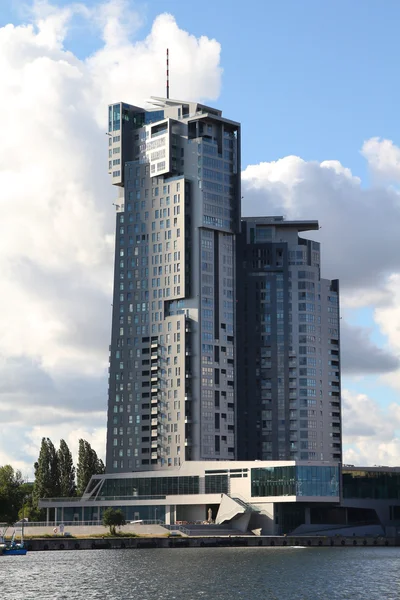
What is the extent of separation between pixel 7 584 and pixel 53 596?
18.1m

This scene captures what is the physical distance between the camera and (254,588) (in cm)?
13738

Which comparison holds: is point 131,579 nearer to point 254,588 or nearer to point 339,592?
point 254,588

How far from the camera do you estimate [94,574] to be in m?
157

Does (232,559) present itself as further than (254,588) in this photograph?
Yes

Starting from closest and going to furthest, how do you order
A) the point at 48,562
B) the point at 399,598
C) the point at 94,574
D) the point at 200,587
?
the point at 399,598 → the point at 200,587 → the point at 94,574 → the point at 48,562

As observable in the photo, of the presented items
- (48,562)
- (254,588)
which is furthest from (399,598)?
(48,562)

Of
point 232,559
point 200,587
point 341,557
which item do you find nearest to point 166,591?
point 200,587

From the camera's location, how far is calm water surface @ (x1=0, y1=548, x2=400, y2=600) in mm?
130500

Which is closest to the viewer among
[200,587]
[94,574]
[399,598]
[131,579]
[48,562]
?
[399,598]

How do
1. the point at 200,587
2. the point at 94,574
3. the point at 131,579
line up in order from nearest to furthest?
the point at 200,587 < the point at 131,579 < the point at 94,574

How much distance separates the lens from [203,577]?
14988 centimetres

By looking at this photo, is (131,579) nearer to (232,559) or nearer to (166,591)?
(166,591)

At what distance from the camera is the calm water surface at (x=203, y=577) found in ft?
428

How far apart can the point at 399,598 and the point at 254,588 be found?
18368 mm
